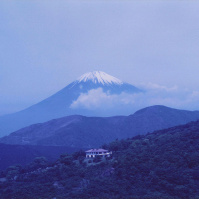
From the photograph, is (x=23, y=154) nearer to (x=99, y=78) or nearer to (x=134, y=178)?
(x=134, y=178)

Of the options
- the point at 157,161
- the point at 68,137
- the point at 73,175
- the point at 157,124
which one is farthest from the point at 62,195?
the point at 157,124

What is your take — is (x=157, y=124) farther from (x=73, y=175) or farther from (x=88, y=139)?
(x=73, y=175)

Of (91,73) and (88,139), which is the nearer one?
(88,139)

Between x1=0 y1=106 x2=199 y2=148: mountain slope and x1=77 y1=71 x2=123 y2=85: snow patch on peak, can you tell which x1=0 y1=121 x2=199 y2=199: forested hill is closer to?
x1=0 y1=106 x2=199 y2=148: mountain slope

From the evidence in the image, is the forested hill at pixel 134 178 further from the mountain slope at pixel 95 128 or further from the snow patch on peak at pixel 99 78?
the snow patch on peak at pixel 99 78

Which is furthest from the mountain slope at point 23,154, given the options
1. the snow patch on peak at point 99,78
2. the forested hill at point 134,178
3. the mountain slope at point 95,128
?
the snow patch on peak at point 99,78

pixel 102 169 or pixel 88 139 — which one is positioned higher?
pixel 88 139
